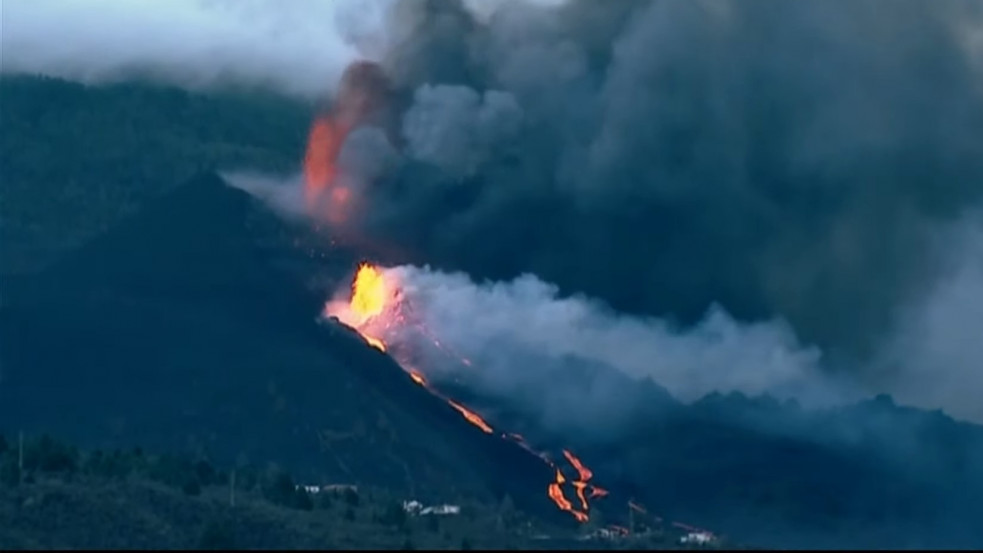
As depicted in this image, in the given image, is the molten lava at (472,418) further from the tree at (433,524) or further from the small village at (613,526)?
the tree at (433,524)

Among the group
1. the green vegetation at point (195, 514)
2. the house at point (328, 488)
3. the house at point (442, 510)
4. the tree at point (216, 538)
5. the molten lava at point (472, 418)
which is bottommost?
the tree at point (216, 538)

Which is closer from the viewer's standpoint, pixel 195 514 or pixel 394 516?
pixel 195 514

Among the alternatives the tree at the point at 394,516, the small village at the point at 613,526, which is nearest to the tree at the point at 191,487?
the small village at the point at 613,526

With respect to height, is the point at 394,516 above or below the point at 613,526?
below

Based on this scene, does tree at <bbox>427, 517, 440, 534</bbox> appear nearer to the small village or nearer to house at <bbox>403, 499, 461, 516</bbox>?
the small village

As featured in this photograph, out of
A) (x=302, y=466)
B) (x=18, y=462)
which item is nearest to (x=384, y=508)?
(x=18, y=462)

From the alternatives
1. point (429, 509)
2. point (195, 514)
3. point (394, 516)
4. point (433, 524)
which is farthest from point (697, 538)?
point (195, 514)

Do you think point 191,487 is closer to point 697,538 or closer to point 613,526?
point 697,538

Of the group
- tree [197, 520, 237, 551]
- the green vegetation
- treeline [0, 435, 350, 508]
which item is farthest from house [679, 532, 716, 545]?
tree [197, 520, 237, 551]
